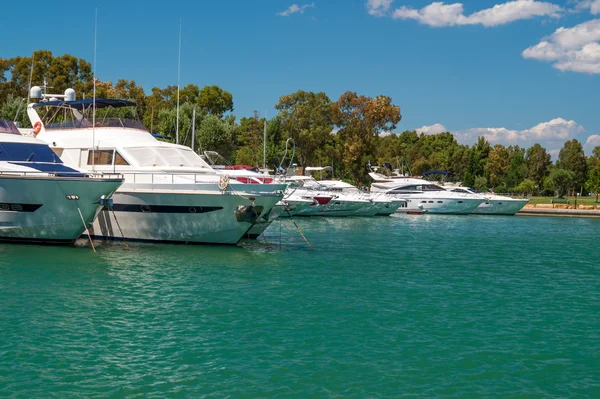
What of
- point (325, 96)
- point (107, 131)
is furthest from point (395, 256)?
point (325, 96)

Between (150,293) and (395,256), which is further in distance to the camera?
(395,256)

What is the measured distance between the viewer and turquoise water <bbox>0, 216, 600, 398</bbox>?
1081 centimetres

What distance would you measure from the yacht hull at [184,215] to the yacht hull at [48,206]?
181 cm

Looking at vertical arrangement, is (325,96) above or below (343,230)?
above

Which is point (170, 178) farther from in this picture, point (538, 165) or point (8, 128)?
point (538, 165)

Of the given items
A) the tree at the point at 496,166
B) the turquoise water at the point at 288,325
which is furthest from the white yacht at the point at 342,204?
the tree at the point at 496,166

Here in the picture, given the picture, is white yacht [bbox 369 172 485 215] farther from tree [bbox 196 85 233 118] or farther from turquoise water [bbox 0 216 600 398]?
tree [bbox 196 85 233 118]

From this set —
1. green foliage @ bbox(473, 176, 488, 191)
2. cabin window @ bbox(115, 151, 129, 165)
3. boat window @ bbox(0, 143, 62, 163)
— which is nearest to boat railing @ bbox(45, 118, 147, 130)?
cabin window @ bbox(115, 151, 129, 165)

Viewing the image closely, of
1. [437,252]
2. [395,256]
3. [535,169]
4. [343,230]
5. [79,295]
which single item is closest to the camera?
[79,295]

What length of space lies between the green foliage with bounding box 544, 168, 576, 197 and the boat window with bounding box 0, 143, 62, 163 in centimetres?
8514

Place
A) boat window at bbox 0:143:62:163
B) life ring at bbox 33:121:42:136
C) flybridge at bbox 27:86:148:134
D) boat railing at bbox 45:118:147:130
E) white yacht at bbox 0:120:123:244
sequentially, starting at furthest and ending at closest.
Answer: life ring at bbox 33:121:42:136 < flybridge at bbox 27:86:148:134 < boat railing at bbox 45:118:147:130 < boat window at bbox 0:143:62:163 < white yacht at bbox 0:120:123:244

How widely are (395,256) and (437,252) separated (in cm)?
283

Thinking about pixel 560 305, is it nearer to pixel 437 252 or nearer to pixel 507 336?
pixel 507 336

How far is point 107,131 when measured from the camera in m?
29.1
